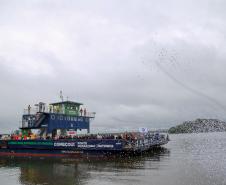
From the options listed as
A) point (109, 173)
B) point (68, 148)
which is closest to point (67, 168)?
point (109, 173)

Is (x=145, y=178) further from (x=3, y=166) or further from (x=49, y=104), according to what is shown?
(x=49, y=104)

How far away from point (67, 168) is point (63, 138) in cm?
662

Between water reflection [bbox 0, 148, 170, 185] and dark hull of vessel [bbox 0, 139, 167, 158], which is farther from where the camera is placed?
dark hull of vessel [bbox 0, 139, 167, 158]

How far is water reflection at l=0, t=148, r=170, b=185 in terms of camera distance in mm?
19594

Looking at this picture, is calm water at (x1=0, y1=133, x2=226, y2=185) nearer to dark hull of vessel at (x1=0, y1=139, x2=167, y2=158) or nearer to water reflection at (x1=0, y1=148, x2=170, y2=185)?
water reflection at (x1=0, y1=148, x2=170, y2=185)

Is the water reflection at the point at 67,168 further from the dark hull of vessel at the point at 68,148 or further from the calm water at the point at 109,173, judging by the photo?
the dark hull of vessel at the point at 68,148

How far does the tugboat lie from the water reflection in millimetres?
963

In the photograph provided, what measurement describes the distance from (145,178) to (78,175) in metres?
4.37

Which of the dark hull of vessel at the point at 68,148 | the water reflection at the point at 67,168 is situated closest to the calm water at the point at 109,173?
the water reflection at the point at 67,168

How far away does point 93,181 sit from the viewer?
18484mm

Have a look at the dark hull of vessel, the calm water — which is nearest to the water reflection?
the calm water

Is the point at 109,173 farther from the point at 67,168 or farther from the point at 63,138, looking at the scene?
the point at 63,138

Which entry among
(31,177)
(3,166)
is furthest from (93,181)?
(3,166)

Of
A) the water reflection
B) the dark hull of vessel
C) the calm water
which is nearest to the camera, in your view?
the calm water
